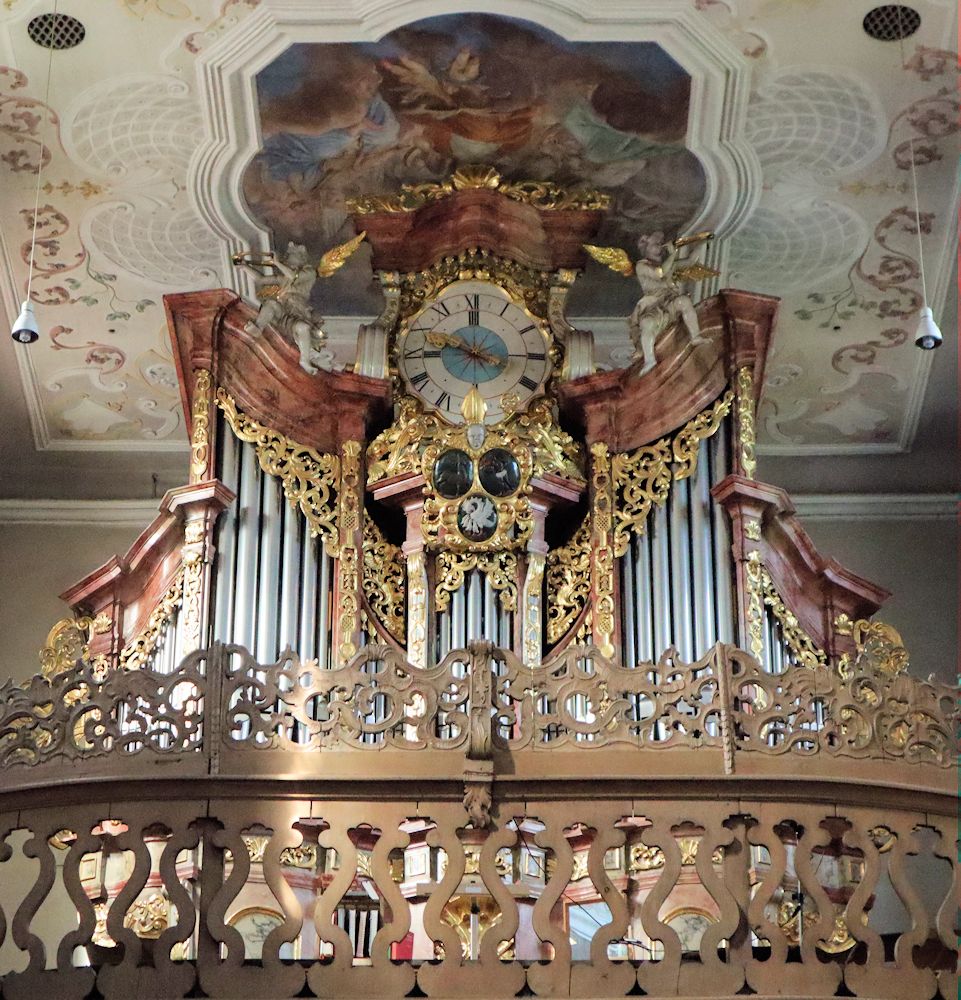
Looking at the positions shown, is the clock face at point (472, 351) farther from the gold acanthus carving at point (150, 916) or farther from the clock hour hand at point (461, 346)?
the gold acanthus carving at point (150, 916)

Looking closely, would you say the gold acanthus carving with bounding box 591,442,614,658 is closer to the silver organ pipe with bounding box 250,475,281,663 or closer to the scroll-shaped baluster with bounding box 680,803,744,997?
the silver organ pipe with bounding box 250,475,281,663

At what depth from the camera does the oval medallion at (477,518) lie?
11766 mm

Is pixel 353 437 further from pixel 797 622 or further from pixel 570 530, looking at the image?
pixel 797 622

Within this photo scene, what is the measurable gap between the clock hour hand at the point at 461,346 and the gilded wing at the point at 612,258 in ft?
2.84

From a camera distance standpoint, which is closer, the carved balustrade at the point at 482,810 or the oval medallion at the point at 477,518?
the carved balustrade at the point at 482,810

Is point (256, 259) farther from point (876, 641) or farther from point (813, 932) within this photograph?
point (813, 932)

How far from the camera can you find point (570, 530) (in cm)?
1227

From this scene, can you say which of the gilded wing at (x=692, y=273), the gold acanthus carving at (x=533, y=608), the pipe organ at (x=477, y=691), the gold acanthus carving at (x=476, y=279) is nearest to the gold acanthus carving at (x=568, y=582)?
the pipe organ at (x=477, y=691)

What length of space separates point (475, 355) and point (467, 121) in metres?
1.33

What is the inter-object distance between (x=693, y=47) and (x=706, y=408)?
198 cm

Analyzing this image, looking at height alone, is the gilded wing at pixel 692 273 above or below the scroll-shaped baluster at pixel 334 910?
above

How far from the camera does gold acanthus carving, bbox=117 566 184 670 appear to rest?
1173 centimetres

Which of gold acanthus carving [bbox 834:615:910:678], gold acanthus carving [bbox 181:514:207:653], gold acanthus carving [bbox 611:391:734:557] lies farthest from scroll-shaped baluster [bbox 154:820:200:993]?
gold acanthus carving [bbox 834:615:910:678]

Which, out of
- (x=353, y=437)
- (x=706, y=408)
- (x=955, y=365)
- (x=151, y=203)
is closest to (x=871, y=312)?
(x=955, y=365)
